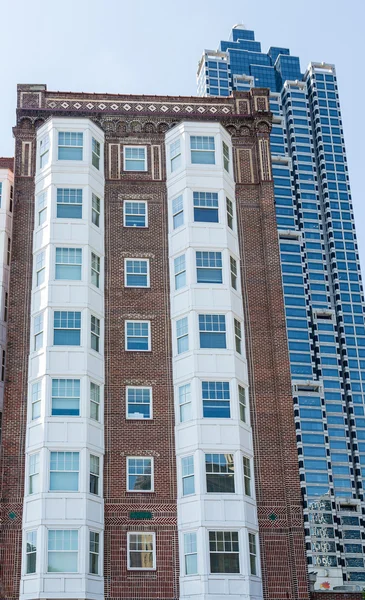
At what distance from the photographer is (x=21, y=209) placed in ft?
139

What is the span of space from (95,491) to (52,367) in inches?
218

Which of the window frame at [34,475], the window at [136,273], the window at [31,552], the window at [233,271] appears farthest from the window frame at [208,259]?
the window at [31,552]

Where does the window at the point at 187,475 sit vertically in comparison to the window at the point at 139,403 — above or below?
below

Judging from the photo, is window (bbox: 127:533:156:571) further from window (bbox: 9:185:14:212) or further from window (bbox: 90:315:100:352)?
window (bbox: 9:185:14:212)

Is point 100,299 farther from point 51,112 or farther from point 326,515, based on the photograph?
point 326,515

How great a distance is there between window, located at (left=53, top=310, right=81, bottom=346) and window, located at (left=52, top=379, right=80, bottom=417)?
1777 mm

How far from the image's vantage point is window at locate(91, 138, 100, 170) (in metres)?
43.1

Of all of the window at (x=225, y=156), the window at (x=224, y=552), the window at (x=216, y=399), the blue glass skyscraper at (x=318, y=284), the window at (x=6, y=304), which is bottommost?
the window at (x=224, y=552)

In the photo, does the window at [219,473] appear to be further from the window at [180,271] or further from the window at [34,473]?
the window at [180,271]

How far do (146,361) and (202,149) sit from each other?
11263 millimetres

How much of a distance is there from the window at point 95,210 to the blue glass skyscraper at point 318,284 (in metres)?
83.1

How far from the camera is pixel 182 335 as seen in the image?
39188 millimetres

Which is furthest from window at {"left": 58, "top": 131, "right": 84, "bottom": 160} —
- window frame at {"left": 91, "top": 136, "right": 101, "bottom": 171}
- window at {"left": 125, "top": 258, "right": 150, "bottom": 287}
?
window at {"left": 125, "top": 258, "right": 150, "bottom": 287}

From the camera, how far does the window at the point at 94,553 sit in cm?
3472
